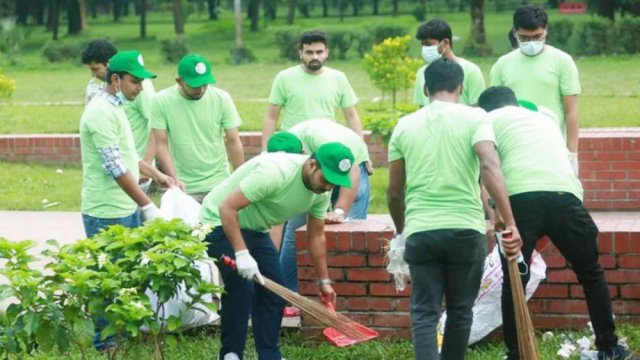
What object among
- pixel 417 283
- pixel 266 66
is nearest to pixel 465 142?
pixel 417 283

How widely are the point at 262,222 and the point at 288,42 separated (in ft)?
89.6

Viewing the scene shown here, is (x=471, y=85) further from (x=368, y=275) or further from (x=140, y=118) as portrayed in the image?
(x=140, y=118)

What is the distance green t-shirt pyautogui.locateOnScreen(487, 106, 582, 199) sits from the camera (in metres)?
6.30

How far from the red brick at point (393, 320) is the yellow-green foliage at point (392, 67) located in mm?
10171

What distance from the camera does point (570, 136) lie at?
26.3ft

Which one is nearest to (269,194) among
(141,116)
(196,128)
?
(196,128)

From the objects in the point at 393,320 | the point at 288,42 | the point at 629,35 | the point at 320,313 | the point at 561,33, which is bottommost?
the point at 288,42

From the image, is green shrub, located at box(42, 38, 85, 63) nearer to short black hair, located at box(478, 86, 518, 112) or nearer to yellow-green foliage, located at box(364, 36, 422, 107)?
yellow-green foliage, located at box(364, 36, 422, 107)

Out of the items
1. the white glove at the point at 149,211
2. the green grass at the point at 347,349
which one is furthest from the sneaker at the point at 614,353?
the white glove at the point at 149,211

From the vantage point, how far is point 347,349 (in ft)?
22.9

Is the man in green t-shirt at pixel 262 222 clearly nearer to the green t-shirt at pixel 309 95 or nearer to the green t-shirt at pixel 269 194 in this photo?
the green t-shirt at pixel 269 194

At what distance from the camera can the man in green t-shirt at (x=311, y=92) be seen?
28.3ft

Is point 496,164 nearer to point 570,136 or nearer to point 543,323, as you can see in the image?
point 543,323

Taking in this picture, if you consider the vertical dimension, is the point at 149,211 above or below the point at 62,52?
above
